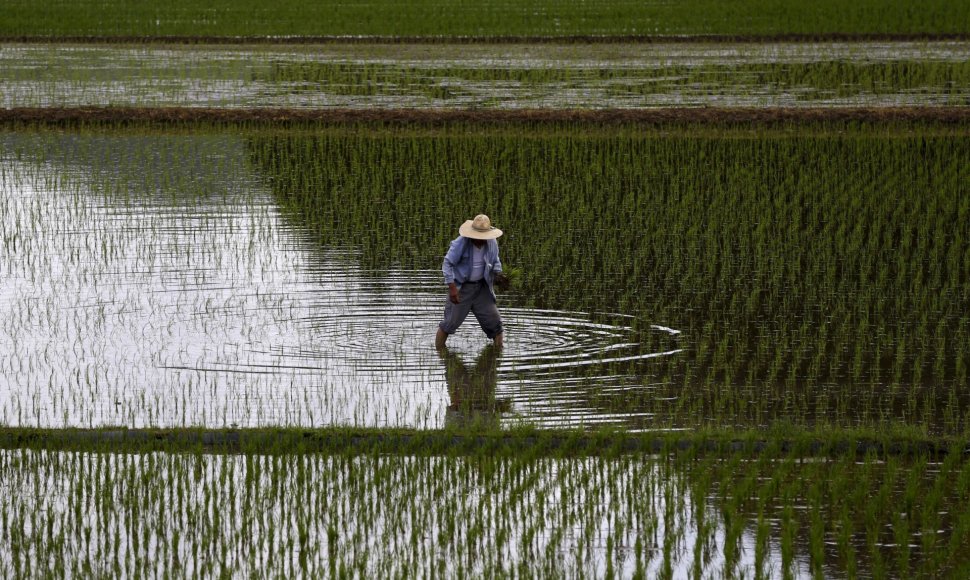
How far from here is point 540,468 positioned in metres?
5.21

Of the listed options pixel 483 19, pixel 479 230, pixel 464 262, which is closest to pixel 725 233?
pixel 464 262

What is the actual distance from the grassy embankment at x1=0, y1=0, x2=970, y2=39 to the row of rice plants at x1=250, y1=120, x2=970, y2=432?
9.72m

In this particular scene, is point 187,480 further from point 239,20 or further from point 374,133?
point 239,20

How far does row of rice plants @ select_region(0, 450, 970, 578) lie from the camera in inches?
172

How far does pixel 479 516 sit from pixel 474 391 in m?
1.57

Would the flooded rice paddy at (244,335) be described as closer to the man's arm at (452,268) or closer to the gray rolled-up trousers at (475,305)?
the gray rolled-up trousers at (475,305)

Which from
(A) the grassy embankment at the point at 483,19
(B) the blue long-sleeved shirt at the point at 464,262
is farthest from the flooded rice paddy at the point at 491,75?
(B) the blue long-sleeved shirt at the point at 464,262

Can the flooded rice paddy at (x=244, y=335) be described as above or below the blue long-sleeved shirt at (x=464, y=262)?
below

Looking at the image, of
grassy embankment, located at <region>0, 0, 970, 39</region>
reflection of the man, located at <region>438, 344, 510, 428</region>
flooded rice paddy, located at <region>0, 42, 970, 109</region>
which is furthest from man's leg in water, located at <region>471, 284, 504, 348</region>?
grassy embankment, located at <region>0, 0, 970, 39</region>

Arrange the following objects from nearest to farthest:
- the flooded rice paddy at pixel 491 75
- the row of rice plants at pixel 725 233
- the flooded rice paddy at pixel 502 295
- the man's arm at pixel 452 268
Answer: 1. the flooded rice paddy at pixel 502 295
2. the row of rice plants at pixel 725 233
3. the man's arm at pixel 452 268
4. the flooded rice paddy at pixel 491 75

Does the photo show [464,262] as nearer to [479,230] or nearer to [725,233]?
[479,230]

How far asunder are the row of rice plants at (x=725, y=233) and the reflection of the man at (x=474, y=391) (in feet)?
2.39

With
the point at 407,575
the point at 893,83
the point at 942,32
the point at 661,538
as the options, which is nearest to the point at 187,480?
the point at 407,575

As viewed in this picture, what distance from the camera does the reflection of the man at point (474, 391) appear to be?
586 cm
